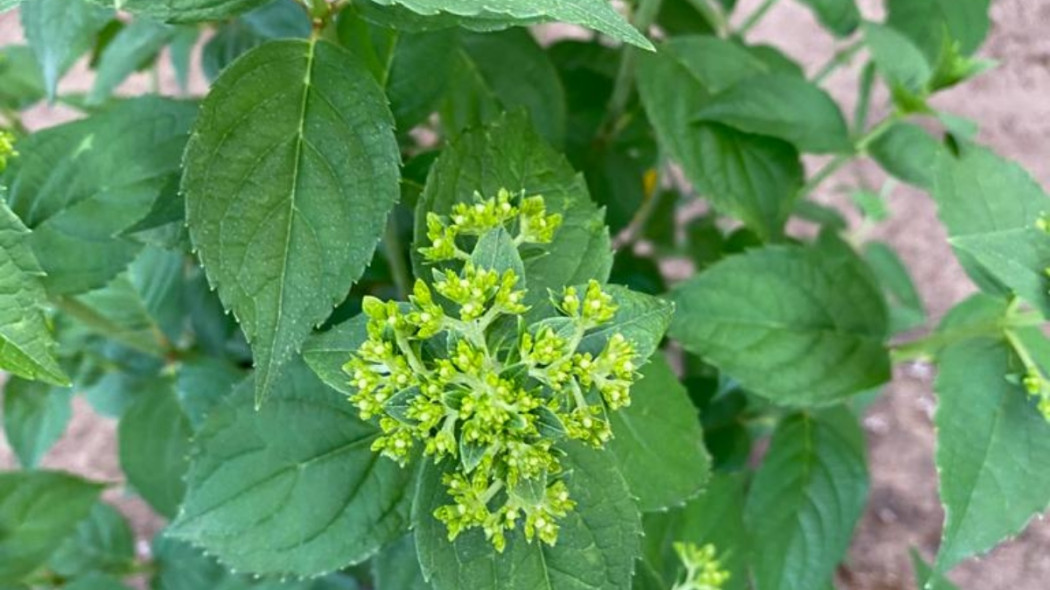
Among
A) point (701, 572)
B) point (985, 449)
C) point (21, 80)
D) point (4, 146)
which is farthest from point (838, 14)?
point (21, 80)

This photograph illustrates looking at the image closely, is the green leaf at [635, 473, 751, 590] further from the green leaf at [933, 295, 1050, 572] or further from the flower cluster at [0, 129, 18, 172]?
the flower cluster at [0, 129, 18, 172]

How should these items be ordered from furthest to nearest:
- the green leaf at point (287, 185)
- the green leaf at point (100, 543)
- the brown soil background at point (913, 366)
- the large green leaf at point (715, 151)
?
the brown soil background at point (913, 366) < the green leaf at point (100, 543) < the large green leaf at point (715, 151) < the green leaf at point (287, 185)

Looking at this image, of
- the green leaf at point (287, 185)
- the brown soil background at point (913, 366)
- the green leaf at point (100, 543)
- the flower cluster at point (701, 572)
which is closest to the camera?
the green leaf at point (287, 185)

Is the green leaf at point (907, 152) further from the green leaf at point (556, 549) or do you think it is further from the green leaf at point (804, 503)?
the green leaf at point (556, 549)

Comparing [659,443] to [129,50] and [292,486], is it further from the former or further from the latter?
[129,50]

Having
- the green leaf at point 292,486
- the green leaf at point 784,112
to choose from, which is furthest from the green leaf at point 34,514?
the green leaf at point 784,112
